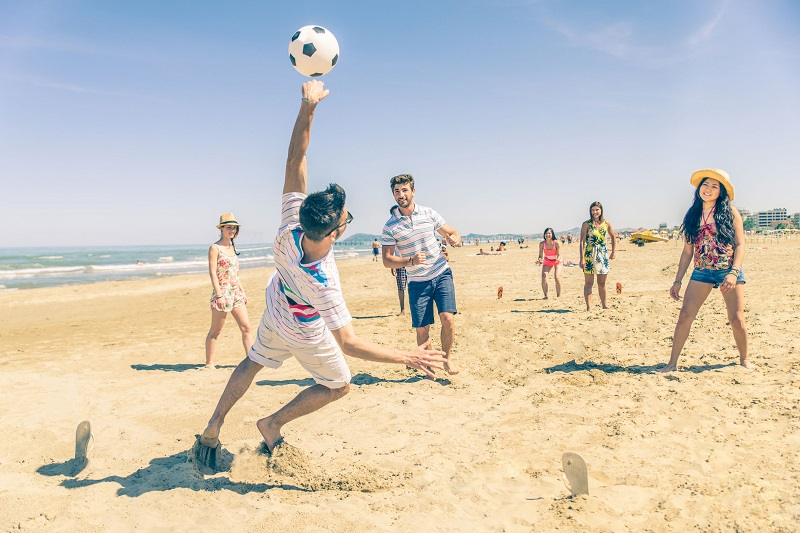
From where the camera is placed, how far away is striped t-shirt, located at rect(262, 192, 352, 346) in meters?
3.10

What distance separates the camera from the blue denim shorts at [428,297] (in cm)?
589

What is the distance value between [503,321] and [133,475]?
222 inches

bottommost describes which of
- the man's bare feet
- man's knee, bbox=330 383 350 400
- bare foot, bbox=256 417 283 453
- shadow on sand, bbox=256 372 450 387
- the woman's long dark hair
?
shadow on sand, bbox=256 372 450 387

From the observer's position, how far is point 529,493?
3303 mm

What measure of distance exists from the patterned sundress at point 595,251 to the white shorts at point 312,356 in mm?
6953

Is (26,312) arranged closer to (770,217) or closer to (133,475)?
(133,475)

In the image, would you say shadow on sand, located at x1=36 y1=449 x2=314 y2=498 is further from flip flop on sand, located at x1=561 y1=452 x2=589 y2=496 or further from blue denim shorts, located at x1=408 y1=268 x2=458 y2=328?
blue denim shorts, located at x1=408 y1=268 x2=458 y2=328

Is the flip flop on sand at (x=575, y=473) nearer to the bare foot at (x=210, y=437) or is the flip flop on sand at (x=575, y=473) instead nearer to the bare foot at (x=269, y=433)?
the bare foot at (x=269, y=433)

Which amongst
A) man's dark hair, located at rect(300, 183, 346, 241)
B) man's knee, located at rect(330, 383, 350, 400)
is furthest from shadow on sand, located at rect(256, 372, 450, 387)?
man's dark hair, located at rect(300, 183, 346, 241)

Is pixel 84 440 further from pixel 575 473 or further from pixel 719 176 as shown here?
pixel 719 176

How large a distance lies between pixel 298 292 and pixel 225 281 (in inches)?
155

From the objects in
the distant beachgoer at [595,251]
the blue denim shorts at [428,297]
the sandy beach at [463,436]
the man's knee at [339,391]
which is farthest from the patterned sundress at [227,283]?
the distant beachgoer at [595,251]

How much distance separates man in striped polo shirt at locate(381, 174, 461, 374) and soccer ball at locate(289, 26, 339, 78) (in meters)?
1.83

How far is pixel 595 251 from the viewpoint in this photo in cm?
936
